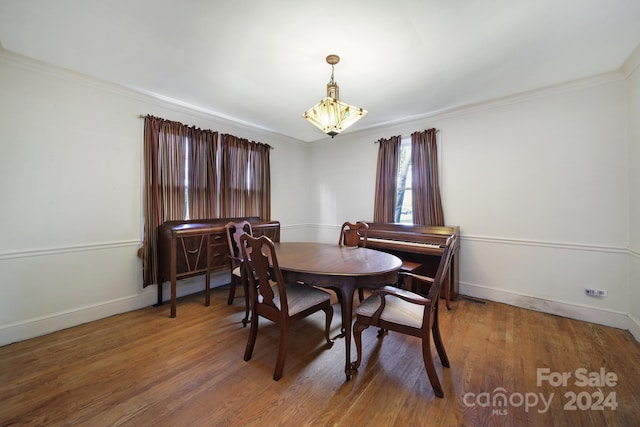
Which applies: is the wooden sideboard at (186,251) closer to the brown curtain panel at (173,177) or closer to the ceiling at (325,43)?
the brown curtain panel at (173,177)

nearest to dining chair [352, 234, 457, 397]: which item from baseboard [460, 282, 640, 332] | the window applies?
baseboard [460, 282, 640, 332]

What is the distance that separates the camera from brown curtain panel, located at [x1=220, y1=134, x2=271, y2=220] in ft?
12.5

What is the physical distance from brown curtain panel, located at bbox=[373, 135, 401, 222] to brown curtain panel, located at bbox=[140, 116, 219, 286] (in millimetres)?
2597

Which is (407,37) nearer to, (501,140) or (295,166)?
(501,140)

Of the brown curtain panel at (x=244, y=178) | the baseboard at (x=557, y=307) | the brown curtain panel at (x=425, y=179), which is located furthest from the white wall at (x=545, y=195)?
the brown curtain panel at (x=244, y=178)

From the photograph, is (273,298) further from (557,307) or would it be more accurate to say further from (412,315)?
(557,307)

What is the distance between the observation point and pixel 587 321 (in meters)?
2.66

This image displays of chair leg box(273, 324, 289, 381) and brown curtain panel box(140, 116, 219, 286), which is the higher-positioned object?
brown curtain panel box(140, 116, 219, 286)

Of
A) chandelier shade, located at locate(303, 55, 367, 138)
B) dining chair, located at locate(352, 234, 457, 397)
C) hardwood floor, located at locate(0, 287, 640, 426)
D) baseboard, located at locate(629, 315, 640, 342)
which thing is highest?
chandelier shade, located at locate(303, 55, 367, 138)

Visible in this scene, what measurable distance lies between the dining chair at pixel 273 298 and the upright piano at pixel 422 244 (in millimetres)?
1627

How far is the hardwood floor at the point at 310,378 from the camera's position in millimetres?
1482

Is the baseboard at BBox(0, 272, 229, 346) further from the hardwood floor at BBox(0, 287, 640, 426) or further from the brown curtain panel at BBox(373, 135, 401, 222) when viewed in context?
the brown curtain panel at BBox(373, 135, 401, 222)

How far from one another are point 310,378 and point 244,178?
3134mm

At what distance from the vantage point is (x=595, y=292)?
2.64m
